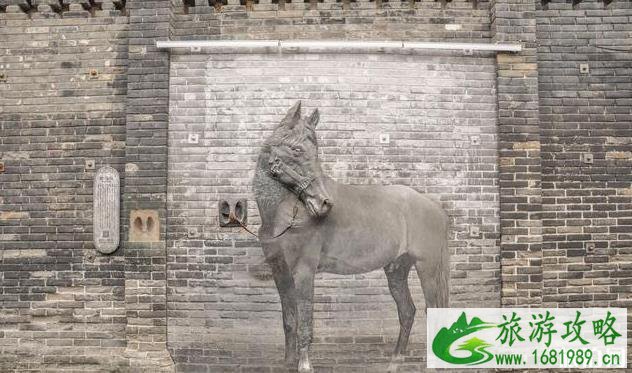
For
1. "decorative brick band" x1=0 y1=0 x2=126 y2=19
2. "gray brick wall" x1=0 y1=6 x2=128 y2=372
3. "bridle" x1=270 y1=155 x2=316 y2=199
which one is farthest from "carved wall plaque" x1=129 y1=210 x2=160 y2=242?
"decorative brick band" x1=0 y1=0 x2=126 y2=19

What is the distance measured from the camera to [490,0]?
6586mm

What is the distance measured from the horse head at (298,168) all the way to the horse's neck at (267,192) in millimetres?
46

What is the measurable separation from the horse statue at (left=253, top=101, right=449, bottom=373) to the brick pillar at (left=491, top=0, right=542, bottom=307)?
101 centimetres

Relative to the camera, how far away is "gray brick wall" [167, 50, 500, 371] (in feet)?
20.2

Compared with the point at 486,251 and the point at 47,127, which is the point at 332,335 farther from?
the point at 47,127

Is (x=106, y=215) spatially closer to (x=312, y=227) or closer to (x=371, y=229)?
(x=312, y=227)

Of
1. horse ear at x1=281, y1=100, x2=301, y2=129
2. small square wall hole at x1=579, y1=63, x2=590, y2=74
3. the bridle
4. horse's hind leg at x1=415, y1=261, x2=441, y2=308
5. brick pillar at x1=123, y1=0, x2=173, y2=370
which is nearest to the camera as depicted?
the bridle

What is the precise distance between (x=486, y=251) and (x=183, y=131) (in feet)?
11.8

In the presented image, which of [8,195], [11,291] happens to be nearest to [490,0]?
[8,195]

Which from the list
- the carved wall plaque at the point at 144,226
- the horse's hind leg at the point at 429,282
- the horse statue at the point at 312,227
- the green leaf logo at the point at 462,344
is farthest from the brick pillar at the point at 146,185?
the green leaf logo at the point at 462,344

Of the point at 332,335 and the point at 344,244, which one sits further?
the point at 332,335

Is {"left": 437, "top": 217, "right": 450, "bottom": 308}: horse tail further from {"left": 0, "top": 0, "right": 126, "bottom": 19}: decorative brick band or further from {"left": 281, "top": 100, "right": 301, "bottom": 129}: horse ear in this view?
{"left": 0, "top": 0, "right": 126, "bottom": 19}: decorative brick band

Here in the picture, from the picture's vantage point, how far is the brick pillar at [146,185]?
6.20 meters

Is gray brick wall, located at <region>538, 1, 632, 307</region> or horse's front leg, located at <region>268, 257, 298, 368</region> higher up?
gray brick wall, located at <region>538, 1, 632, 307</region>
